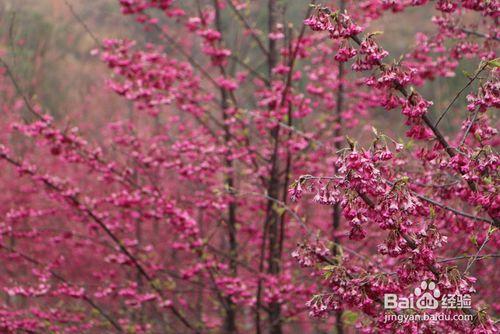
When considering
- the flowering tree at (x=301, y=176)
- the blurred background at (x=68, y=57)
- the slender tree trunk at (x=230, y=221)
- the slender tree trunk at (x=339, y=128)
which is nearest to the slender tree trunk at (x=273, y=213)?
the flowering tree at (x=301, y=176)

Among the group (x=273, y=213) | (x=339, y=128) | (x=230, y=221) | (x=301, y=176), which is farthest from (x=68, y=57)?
(x=301, y=176)

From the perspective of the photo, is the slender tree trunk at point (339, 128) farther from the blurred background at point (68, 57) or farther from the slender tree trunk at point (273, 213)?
the blurred background at point (68, 57)

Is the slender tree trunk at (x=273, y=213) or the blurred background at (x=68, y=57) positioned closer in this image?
the slender tree trunk at (x=273, y=213)

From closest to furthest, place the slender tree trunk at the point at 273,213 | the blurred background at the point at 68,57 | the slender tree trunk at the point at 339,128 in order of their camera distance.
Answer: the slender tree trunk at the point at 273,213, the slender tree trunk at the point at 339,128, the blurred background at the point at 68,57

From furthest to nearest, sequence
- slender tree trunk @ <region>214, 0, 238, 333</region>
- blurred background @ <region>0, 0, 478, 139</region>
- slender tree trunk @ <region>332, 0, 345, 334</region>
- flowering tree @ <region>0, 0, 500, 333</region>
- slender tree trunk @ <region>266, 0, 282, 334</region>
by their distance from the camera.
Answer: blurred background @ <region>0, 0, 478, 139</region> → slender tree trunk @ <region>332, 0, 345, 334</region> → slender tree trunk @ <region>214, 0, 238, 333</region> → slender tree trunk @ <region>266, 0, 282, 334</region> → flowering tree @ <region>0, 0, 500, 333</region>

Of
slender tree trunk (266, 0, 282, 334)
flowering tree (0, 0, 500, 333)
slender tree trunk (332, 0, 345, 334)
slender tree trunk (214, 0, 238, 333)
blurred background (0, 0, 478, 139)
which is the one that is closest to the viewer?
flowering tree (0, 0, 500, 333)

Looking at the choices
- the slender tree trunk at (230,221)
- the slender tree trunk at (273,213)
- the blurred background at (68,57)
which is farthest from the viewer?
the blurred background at (68,57)

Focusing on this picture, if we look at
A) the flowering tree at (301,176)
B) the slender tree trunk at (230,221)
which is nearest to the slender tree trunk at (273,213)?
the flowering tree at (301,176)

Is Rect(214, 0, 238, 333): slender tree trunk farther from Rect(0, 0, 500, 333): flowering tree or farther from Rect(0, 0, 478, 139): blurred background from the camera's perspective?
Rect(0, 0, 478, 139): blurred background

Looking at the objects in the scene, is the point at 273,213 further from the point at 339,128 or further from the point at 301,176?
the point at 301,176

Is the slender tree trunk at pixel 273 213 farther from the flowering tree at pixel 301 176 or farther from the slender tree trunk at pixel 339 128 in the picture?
the slender tree trunk at pixel 339 128

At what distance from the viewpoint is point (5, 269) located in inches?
479

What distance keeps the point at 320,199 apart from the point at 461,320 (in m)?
1.03

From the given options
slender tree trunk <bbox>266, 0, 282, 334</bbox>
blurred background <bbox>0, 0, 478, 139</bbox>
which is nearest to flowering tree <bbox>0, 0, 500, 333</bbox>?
slender tree trunk <bbox>266, 0, 282, 334</bbox>
